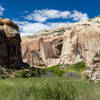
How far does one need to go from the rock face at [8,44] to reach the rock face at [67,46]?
64.6 feet

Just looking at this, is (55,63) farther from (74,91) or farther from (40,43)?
(74,91)

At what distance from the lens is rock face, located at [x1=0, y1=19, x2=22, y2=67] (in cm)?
4278

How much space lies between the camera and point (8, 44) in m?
44.7

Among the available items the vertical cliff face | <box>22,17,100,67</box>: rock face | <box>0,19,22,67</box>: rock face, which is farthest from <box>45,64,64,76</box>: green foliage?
the vertical cliff face

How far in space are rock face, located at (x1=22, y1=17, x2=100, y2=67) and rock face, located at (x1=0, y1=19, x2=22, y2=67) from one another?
64.6 ft

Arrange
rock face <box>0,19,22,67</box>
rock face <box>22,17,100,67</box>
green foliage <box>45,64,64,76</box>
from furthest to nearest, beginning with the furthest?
rock face <box>22,17,100,67</box>
rock face <box>0,19,22,67</box>
green foliage <box>45,64,64,76</box>

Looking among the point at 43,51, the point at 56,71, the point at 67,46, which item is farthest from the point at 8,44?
the point at 43,51

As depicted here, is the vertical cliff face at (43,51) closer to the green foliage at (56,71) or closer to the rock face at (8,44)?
the green foliage at (56,71)

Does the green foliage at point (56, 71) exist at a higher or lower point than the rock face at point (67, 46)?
lower

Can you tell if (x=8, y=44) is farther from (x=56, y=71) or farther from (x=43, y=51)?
(x=43, y=51)

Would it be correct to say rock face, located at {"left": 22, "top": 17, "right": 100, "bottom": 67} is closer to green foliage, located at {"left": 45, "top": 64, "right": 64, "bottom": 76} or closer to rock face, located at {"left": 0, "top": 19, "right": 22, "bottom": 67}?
green foliage, located at {"left": 45, "top": 64, "right": 64, "bottom": 76}

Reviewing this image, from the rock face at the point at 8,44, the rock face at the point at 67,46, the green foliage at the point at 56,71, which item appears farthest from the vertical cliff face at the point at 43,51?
the rock face at the point at 8,44

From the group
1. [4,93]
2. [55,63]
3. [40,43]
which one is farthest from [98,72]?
[40,43]

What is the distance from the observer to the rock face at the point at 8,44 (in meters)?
42.8
